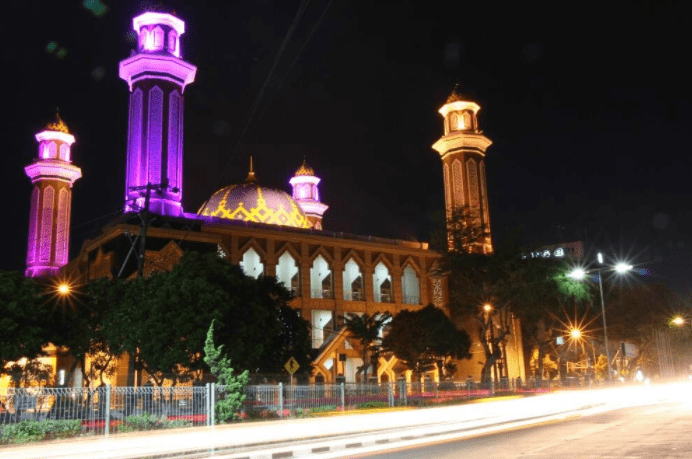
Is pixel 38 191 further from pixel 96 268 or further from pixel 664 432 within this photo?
pixel 664 432

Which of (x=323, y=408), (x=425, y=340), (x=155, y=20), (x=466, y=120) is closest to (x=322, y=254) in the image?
(x=425, y=340)

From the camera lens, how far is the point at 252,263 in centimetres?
5712

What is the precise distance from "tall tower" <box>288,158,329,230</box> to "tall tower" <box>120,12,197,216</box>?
29466mm

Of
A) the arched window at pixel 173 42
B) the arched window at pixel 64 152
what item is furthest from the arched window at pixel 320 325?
the arched window at pixel 64 152

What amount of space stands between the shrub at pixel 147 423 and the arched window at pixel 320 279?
1468 inches

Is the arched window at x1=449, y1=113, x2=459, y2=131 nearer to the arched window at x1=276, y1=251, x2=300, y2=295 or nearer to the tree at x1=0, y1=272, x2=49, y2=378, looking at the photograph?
the arched window at x1=276, y1=251, x2=300, y2=295

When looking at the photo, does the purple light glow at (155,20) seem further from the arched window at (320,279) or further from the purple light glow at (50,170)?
the arched window at (320,279)

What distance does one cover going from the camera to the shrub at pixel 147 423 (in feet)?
66.1

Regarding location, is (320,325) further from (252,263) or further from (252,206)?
(252,206)

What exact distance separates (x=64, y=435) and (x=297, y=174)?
69329 mm

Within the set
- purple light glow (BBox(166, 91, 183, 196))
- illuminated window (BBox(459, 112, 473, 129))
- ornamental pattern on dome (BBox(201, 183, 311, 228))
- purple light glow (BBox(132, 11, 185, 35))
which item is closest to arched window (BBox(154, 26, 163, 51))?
purple light glow (BBox(132, 11, 185, 35))

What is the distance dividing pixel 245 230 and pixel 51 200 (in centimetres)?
2067

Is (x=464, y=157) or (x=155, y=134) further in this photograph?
(x=464, y=157)

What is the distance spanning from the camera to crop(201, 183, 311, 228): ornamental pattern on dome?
62.3 m
